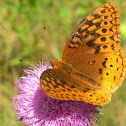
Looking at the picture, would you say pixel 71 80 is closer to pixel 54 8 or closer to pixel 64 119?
pixel 64 119

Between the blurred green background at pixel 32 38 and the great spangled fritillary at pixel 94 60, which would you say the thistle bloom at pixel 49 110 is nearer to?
the great spangled fritillary at pixel 94 60

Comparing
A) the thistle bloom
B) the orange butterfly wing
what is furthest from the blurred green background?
the orange butterfly wing

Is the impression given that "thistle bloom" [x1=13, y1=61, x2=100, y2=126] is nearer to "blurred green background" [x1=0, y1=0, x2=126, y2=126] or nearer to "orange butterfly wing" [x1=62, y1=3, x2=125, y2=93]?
"orange butterfly wing" [x1=62, y1=3, x2=125, y2=93]

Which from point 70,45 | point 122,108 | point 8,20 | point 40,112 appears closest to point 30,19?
point 8,20

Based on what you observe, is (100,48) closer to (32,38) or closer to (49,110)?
(49,110)

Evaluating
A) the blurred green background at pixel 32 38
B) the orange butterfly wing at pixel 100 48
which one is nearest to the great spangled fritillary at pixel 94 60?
the orange butterfly wing at pixel 100 48

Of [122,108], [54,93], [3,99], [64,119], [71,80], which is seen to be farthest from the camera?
[3,99]

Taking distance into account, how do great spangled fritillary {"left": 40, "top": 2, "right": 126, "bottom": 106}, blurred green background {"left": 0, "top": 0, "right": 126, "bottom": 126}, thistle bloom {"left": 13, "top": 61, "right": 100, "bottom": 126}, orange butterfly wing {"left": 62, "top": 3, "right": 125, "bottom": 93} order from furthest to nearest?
blurred green background {"left": 0, "top": 0, "right": 126, "bottom": 126}, thistle bloom {"left": 13, "top": 61, "right": 100, "bottom": 126}, orange butterfly wing {"left": 62, "top": 3, "right": 125, "bottom": 93}, great spangled fritillary {"left": 40, "top": 2, "right": 126, "bottom": 106}
